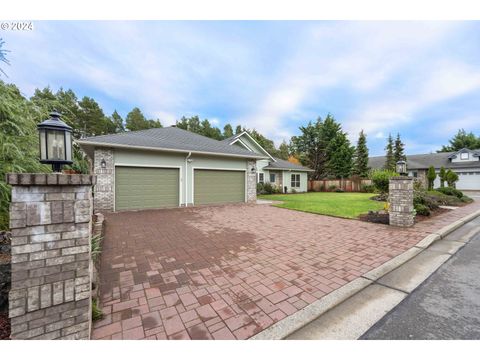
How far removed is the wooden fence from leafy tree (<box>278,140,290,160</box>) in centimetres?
1959

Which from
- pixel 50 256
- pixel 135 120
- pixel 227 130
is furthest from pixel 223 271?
pixel 227 130

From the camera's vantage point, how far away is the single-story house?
8.00m

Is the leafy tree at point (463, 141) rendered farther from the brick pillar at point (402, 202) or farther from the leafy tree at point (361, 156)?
the brick pillar at point (402, 202)

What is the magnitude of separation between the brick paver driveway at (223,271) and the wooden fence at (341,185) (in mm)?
15763

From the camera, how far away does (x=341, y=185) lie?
2114 cm

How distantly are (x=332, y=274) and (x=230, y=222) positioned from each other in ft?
12.9

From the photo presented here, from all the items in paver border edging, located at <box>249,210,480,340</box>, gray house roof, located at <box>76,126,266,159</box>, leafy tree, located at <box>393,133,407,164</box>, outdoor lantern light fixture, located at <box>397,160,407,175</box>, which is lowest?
paver border edging, located at <box>249,210,480,340</box>

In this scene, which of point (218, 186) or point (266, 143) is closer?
point (218, 186)

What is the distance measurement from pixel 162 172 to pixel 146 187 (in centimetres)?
98

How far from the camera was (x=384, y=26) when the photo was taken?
16.6 feet

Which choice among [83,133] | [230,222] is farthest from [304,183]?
[83,133]

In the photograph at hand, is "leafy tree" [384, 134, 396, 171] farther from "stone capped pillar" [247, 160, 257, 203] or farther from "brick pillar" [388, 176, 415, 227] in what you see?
"brick pillar" [388, 176, 415, 227]

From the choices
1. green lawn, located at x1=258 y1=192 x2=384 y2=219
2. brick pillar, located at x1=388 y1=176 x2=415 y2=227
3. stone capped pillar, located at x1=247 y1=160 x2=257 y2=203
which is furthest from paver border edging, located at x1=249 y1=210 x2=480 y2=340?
stone capped pillar, located at x1=247 y1=160 x2=257 y2=203

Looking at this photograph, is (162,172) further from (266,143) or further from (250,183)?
(266,143)
